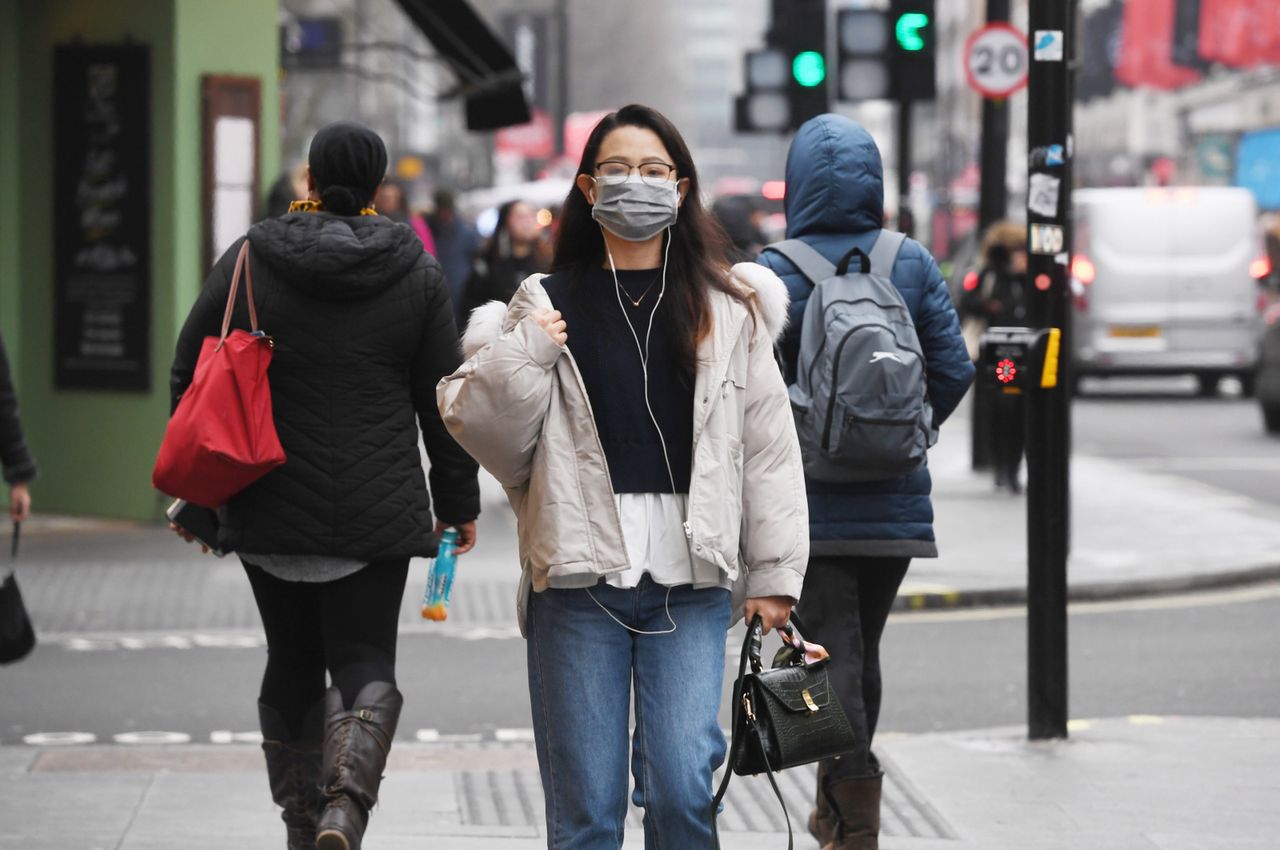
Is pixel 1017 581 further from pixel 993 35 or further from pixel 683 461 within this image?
pixel 683 461

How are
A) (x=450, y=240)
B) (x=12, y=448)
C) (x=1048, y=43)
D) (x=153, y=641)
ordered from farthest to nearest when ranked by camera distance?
(x=450, y=240)
(x=153, y=641)
(x=1048, y=43)
(x=12, y=448)

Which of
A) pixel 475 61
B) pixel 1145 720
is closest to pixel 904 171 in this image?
pixel 475 61

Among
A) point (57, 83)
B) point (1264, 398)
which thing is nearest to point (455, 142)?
point (1264, 398)

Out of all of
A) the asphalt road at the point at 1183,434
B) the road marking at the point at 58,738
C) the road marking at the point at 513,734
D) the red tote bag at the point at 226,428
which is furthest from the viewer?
the asphalt road at the point at 1183,434

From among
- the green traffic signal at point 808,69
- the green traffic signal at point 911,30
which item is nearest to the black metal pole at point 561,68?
the green traffic signal at point 808,69

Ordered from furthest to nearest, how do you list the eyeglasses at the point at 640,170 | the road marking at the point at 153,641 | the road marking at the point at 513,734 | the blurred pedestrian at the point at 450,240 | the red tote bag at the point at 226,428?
the blurred pedestrian at the point at 450,240 → the road marking at the point at 153,641 → the road marking at the point at 513,734 → the red tote bag at the point at 226,428 → the eyeglasses at the point at 640,170

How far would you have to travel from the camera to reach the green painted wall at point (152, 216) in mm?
12430

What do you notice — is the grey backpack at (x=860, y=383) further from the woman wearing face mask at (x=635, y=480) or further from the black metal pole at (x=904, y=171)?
the black metal pole at (x=904, y=171)

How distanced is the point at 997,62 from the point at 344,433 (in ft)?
34.8

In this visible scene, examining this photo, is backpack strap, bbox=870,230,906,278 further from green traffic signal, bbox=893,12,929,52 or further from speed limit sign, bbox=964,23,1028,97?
speed limit sign, bbox=964,23,1028,97

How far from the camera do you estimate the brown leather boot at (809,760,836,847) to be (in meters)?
5.68

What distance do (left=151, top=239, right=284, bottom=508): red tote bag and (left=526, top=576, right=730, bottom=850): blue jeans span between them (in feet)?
3.50

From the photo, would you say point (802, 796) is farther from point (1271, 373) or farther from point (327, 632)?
point (1271, 373)

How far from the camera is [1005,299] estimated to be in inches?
575
